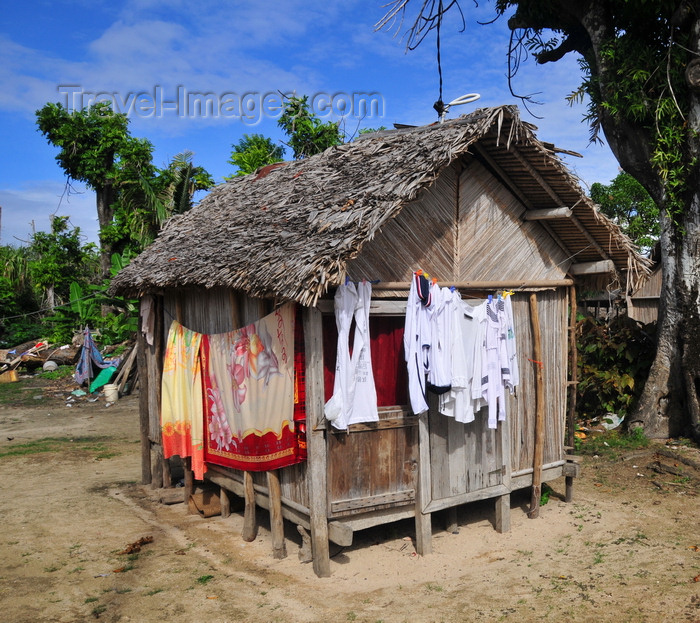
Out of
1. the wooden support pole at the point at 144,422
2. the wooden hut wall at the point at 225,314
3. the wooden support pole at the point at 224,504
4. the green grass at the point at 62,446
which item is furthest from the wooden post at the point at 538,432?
the green grass at the point at 62,446

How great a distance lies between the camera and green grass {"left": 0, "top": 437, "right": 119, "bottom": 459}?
11102 mm

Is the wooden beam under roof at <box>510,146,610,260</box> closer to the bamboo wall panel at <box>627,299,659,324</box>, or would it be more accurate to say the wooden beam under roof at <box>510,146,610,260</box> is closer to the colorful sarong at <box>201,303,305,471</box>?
the colorful sarong at <box>201,303,305,471</box>

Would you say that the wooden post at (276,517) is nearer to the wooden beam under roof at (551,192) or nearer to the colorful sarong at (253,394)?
the colorful sarong at (253,394)

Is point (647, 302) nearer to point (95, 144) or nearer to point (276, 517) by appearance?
point (276, 517)

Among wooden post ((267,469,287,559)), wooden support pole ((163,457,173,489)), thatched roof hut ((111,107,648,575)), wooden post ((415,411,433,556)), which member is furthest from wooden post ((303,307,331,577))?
wooden support pole ((163,457,173,489))

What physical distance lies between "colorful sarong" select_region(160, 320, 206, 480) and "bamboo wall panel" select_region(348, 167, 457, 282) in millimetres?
2441

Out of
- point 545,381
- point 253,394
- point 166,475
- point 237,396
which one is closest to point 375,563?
point 253,394

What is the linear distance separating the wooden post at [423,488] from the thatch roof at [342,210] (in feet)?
6.10

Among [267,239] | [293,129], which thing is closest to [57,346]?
[293,129]

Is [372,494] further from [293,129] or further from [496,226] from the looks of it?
[293,129]

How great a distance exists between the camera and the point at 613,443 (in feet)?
32.4

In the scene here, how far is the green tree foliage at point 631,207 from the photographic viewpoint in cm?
1705

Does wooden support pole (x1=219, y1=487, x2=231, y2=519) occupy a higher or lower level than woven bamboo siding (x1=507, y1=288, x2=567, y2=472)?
lower

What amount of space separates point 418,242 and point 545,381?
2.55m
